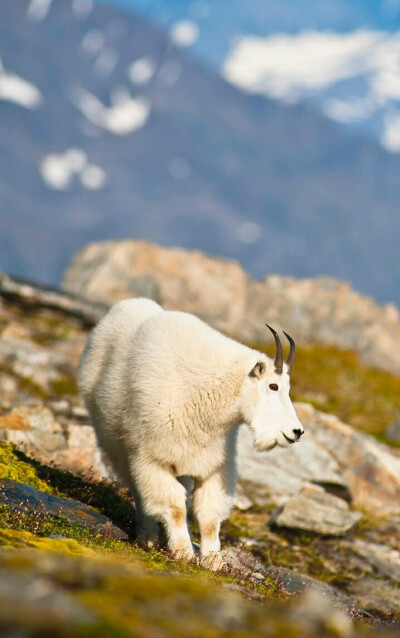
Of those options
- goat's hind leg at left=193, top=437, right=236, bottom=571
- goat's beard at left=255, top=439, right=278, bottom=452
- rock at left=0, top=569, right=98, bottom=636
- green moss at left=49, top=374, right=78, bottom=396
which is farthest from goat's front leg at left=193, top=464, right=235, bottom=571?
green moss at left=49, top=374, right=78, bottom=396

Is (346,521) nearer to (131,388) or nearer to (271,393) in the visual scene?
(271,393)

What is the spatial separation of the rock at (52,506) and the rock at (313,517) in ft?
14.5

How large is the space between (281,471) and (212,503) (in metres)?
6.13

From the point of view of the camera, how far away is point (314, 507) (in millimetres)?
12812

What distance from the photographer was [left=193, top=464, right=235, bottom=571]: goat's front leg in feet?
30.6

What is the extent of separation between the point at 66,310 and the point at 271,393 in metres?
18.3

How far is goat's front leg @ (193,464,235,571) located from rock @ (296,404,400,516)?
21.7ft

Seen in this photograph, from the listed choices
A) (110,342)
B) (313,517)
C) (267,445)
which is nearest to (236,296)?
(313,517)

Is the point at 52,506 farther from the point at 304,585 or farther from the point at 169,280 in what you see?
the point at 169,280

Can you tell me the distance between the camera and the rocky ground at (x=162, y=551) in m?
3.33

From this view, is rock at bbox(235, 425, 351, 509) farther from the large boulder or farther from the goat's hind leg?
the goat's hind leg

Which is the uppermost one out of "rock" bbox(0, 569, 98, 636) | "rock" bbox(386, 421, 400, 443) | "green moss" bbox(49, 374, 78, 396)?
"rock" bbox(386, 421, 400, 443)

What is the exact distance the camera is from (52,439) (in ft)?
42.3

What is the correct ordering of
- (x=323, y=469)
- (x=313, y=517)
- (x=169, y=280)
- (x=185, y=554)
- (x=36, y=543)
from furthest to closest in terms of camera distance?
(x=169, y=280) < (x=323, y=469) < (x=313, y=517) < (x=185, y=554) < (x=36, y=543)
